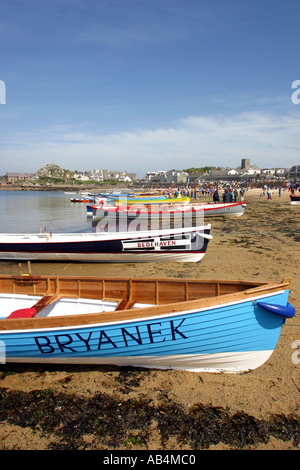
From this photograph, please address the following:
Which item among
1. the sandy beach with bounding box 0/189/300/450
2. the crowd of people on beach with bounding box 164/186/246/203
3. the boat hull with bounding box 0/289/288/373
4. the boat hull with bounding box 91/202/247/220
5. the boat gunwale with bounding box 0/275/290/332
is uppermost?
the crowd of people on beach with bounding box 164/186/246/203

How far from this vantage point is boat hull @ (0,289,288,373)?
5312mm

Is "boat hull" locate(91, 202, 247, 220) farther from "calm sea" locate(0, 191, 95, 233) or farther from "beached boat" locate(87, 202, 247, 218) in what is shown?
"calm sea" locate(0, 191, 95, 233)

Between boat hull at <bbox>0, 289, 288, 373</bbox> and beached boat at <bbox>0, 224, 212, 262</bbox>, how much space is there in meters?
7.76

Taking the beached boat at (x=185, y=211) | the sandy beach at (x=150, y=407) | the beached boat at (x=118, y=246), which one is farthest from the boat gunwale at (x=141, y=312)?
the beached boat at (x=185, y=211)

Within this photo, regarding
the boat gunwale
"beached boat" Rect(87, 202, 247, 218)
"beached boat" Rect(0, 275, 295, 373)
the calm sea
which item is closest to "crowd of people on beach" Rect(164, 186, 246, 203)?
"beached boat" Rect(87, 202, 247, 218)

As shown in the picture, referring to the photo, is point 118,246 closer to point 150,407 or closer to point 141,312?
point 141,312

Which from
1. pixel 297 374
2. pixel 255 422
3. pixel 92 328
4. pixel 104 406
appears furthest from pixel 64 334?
pixel 297 374

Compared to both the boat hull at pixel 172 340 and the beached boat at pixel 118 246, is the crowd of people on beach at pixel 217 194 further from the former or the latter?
the boat hull at pixel 172 340

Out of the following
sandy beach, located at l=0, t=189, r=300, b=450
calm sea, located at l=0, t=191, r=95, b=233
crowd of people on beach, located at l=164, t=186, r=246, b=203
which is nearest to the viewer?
sandy beach, located at l=0, t=189, r=300, b=450

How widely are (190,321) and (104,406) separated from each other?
2.06 meters

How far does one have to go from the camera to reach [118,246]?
13.9 meters

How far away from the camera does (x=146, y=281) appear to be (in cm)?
725

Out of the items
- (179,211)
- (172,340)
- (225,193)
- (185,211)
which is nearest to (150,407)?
(172,340)

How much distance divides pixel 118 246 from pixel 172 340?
8.69 m
